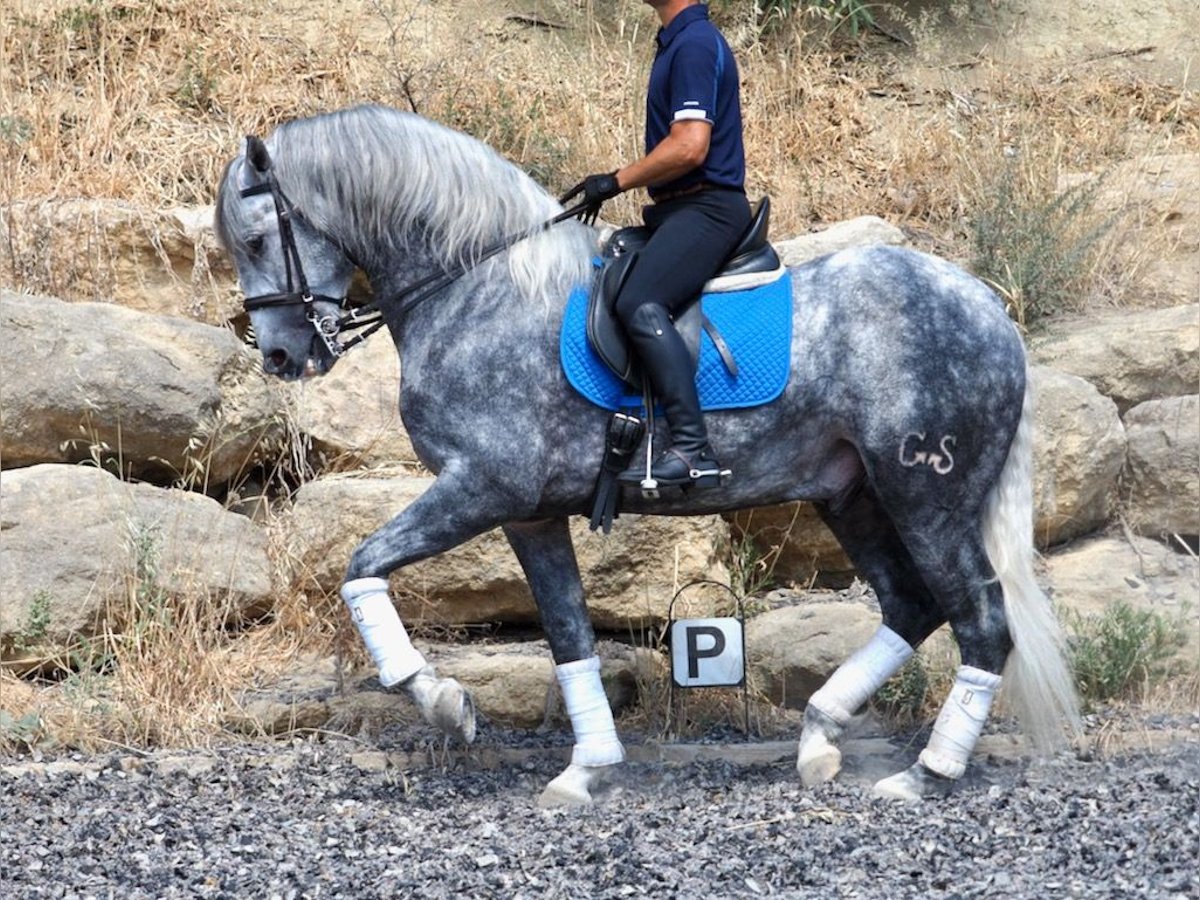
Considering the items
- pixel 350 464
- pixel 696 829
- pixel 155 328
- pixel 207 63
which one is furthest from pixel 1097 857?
pixel 207 63

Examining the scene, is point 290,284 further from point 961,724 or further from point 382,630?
point 961,724

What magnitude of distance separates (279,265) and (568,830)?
2.13 metres

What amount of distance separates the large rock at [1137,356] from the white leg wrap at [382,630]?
4190mm

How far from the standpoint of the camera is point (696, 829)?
5293mm

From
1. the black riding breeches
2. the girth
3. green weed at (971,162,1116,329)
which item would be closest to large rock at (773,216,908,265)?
green weed at (971,162,1116,329)

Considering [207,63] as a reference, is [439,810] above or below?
below

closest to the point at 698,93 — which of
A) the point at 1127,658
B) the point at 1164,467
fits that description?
the point at 1127,658

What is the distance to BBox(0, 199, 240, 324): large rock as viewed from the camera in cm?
892

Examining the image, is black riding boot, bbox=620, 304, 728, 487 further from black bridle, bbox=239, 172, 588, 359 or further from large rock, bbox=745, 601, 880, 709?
large rock, bbox=745, 601, 880, 709

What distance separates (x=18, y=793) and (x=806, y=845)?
2.66 metres

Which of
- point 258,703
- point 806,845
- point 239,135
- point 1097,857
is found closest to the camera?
point 1097,857

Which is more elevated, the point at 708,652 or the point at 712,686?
the point at 708,652

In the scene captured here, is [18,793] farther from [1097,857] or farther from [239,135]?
[239,135]

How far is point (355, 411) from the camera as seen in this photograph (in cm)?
836
